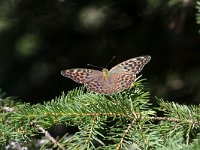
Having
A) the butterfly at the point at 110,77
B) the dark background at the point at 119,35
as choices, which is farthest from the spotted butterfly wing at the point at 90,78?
the dark background at the point at 119,35

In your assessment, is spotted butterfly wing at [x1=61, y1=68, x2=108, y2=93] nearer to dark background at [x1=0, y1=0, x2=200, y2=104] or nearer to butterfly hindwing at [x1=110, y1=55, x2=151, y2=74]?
butterfly hindwing at [x1=110, y1=55, x2=151, y2=74]

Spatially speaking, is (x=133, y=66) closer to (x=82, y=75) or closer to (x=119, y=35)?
(x=82, y=75)

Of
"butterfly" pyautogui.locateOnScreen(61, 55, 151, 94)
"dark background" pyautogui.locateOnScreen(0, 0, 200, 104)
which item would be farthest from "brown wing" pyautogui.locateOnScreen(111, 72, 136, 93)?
"dark background" pyautogui.locateOnScreen(0, 0, 200, 104)

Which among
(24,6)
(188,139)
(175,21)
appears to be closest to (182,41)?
(175,21)

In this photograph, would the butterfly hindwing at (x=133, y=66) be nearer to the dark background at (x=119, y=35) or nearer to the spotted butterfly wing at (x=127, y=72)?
the spotted butterfly wing at (x=127, y=72)

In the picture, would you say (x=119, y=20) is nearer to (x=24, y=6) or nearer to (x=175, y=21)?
(x=175, y=21)

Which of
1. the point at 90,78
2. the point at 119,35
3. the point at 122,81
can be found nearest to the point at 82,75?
the point at 90,78

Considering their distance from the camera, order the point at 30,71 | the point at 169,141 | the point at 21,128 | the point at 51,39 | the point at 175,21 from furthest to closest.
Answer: the point at 30,71, the point at 51,39, the point at 175,21, the point at 21,128, the point at 169,141
